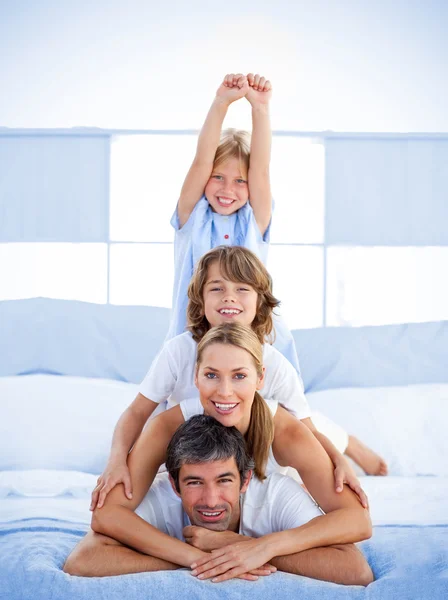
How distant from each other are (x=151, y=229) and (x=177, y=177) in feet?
0.72

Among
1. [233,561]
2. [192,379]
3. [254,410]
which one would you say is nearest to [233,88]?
[192,379]

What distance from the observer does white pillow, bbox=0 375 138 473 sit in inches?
85.4

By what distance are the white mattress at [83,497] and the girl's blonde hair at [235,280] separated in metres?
0.46

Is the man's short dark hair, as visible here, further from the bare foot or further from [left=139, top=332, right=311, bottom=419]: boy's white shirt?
the bare foot

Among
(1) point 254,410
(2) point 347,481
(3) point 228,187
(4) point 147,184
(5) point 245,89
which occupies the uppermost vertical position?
(5) point 245,89

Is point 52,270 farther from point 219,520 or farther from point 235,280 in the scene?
point 219,520

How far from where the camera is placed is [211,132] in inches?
79.6

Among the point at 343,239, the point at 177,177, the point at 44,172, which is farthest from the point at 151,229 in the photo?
the point at 343,239

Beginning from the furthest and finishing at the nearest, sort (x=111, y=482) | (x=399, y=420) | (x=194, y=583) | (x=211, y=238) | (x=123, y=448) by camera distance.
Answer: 1. (x=399, y=420)
2. (x=211, y=238)
3. (x=123, y=448)
4. (x=111, y=482)
5. (x=194, y=583)

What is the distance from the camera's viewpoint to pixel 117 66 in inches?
128

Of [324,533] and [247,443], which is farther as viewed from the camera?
[247,443]

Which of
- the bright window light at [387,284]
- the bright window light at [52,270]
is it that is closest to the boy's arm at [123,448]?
the bright window light at [52,270]

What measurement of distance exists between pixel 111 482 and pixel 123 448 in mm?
123

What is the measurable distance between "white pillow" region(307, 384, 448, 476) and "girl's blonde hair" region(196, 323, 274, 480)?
82cm
